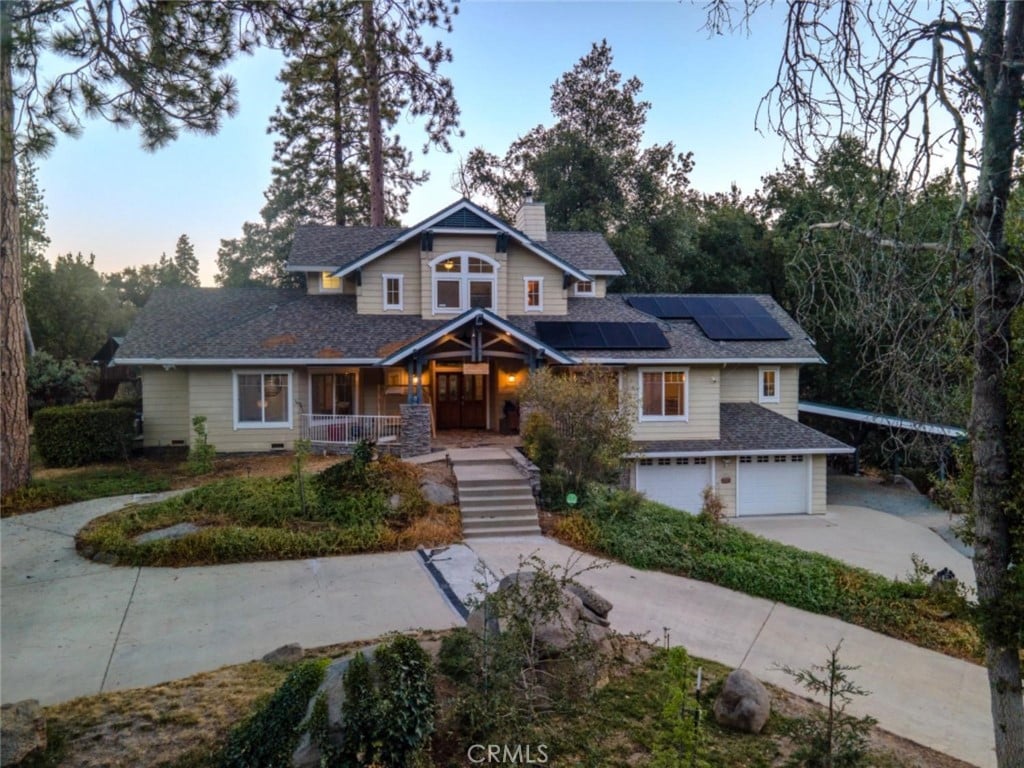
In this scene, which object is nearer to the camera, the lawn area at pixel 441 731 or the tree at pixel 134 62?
the lawn area at pixel 441 731

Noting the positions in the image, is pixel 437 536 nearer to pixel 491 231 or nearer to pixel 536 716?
pixel 536 716

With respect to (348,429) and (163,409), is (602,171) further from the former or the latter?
(163,409)

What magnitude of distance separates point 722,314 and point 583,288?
454 cm

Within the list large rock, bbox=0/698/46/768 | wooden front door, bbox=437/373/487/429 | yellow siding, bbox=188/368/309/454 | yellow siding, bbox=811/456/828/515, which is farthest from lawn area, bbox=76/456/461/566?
yellow siding, bbox=811/456/828/515

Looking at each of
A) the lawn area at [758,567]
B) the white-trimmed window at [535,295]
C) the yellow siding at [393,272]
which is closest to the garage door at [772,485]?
the lawn area at [758,567]

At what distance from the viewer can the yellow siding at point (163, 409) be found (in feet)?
52.0

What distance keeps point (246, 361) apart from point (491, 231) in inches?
291

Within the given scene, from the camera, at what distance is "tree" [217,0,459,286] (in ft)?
25.1

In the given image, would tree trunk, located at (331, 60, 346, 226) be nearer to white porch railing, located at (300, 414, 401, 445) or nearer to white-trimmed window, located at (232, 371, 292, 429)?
white-trimmed window, located at (232, 371, 292, 429)

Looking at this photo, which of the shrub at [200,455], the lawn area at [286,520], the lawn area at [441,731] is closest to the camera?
the lawn area at [441,731]

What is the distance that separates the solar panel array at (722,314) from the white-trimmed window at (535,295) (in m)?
3.58

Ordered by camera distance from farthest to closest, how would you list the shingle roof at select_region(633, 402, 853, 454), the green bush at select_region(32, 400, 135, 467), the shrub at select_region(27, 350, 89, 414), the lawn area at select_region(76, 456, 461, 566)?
the shrub at select_region(27, 350, 89, 414) < the shingle roof at select_region(633, 402, 853, 454) < the green bush at select_region(32, 400, 135, 467) < the lawn area at select_region(76, 456, 461, 566)

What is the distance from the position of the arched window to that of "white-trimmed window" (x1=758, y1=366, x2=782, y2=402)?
854cm

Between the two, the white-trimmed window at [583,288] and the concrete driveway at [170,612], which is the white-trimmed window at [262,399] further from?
the white-trimmed window at [583,288]
